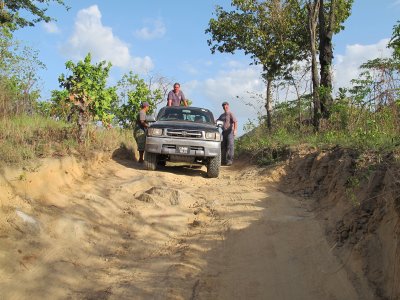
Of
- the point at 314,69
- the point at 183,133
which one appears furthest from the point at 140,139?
the point at 314,69

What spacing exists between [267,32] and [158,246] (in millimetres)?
13251

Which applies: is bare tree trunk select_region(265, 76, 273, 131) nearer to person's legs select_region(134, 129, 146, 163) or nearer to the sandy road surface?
person's legs select_region(134, 129, 146, 163)

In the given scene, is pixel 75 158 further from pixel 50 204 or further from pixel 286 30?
pixel 286 30

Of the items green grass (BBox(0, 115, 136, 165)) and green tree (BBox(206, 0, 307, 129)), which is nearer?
green grass (BBox(0, 115, 136, 165))

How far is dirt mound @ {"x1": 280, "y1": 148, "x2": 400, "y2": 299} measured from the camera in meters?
4.11

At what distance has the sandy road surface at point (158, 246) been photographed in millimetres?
4410

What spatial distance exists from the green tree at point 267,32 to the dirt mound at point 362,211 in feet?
31.5

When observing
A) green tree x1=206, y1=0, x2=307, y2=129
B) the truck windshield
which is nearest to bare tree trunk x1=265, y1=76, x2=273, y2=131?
green tree x1=206, y1=0, x2=307, y2=129

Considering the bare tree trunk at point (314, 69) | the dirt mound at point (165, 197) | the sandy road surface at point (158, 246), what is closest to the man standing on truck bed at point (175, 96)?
the bare tree trunk at point (314, 69)

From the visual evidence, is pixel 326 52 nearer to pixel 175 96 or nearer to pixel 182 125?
pixel 175 96

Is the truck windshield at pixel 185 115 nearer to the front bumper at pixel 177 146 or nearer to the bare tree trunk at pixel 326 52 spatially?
the front bumper at pixel 177 146

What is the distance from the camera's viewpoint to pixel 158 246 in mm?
5625

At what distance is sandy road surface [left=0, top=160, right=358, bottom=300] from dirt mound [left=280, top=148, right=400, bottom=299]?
217 millimetres

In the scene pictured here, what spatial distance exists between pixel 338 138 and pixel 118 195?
464cm
